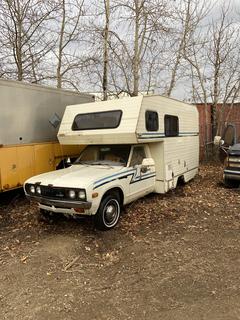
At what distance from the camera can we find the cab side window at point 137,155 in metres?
7.07

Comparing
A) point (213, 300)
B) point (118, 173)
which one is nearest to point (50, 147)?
point (118, 173)

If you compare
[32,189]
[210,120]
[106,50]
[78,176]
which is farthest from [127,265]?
[210,120]

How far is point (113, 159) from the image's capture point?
717 cm

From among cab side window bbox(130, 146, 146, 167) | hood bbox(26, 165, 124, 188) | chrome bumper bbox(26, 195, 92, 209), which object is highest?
cab side window bbox(130, 146, 146, 167)

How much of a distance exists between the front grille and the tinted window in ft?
8.13

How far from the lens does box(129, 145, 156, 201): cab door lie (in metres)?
6.92

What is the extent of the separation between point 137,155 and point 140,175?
1.56 ft

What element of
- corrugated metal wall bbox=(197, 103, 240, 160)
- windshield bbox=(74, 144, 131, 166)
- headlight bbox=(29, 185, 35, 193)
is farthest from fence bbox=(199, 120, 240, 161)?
headlight bbox=(29, 185, 35, 193)

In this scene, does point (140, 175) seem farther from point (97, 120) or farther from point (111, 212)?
point (97, 120)

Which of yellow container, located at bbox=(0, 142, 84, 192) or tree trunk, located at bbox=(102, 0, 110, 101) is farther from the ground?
tree trunk, located at bbox=(102, 0, 110, 101)

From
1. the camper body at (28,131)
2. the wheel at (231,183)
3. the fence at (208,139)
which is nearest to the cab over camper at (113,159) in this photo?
the camper body at (28,131)

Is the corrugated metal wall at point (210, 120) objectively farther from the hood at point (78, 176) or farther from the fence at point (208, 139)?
the hood at point (78, 176)

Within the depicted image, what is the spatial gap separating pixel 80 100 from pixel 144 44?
20.1 ft

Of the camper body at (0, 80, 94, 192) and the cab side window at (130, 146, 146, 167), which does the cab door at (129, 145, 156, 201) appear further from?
→ the camper body at (0, 80, 94, 192)
